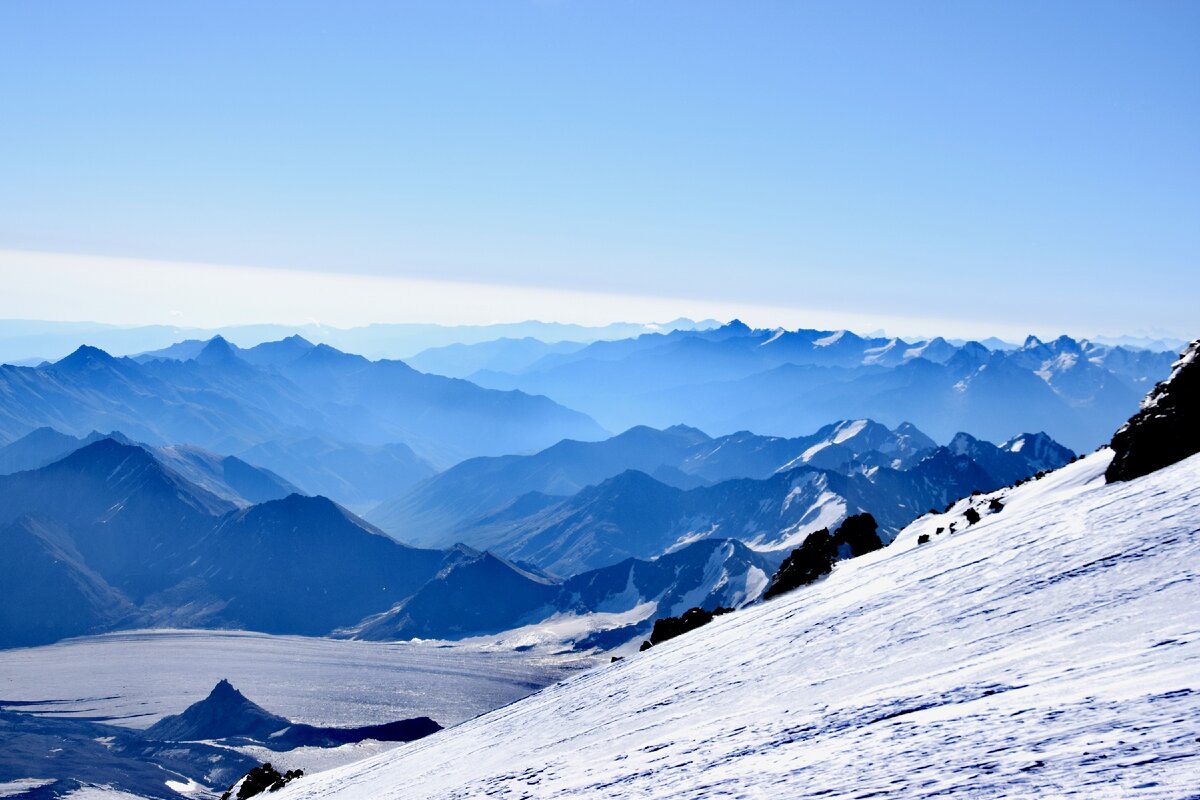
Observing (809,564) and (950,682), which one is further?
(809,564)

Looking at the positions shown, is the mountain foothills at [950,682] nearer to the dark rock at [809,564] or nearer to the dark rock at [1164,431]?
the dark rock at [1164,431]

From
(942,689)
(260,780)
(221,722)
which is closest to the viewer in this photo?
(942,689)

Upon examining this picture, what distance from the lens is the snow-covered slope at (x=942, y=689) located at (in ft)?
43.3

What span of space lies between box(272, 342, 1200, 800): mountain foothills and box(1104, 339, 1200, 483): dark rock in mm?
69

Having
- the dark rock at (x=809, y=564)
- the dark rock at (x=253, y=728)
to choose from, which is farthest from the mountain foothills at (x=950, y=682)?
the dark rock at (x=253, y=728)

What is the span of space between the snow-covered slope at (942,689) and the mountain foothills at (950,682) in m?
0.07

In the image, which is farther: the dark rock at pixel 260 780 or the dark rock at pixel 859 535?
the dark rock at pixel 260 780

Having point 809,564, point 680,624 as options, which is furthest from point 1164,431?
point 680,624

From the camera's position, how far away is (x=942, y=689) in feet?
57.6

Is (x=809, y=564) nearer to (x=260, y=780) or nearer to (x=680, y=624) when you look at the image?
(x=680, y=624)

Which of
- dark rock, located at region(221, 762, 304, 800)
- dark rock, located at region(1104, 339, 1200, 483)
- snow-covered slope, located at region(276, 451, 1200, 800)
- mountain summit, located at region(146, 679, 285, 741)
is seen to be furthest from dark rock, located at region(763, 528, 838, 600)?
mountain summit, located at region(146, 679, 285, 741)

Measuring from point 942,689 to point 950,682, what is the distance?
1.28 ft

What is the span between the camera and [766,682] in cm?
2431

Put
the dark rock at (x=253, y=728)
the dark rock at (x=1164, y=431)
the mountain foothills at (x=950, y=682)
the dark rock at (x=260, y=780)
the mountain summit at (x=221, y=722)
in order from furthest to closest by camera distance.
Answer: the mountain summit at (x=221, y=722), the dark rock at (x=253, y=728), the dark rock at (x=260, y=780), the dark rock at (x=1164, y=431), the mountain foothills at (x=950, y=682)
